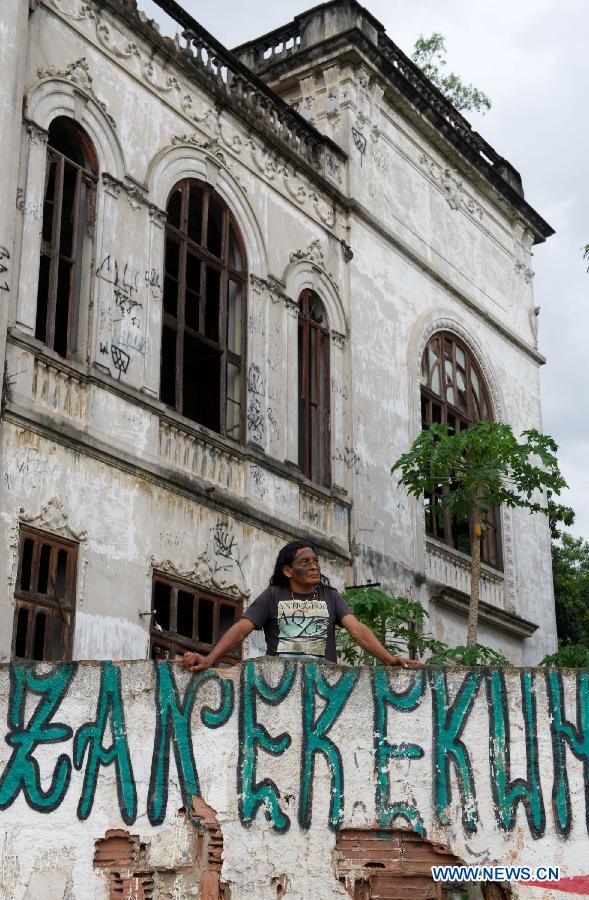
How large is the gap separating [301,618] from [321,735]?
2.11 feet

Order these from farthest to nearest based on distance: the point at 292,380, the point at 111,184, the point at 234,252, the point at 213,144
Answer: the point at 292,380 → the point at 234,252 → the point at 213,144 → the point at 111,184

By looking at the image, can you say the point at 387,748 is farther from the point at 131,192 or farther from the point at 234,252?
the point at 234,252

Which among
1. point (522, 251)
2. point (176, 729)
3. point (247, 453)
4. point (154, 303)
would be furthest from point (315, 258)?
point (176, 729)

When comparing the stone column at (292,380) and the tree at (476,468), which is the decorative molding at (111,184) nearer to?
the stone column at (292,380)

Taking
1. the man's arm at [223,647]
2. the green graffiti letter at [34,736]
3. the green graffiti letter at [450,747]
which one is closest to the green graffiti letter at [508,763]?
the green graffiti letter at [450,747]

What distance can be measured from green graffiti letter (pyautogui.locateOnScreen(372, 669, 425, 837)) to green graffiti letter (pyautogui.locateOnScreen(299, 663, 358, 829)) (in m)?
0.16

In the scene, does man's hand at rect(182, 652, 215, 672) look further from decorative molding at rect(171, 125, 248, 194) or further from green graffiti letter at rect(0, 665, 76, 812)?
decorative molding at rect(171, 125, 248, 194)

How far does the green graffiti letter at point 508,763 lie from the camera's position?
21.0 ft

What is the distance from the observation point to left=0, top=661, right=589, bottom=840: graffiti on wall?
6.49 meters

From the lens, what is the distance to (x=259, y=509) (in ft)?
43.2

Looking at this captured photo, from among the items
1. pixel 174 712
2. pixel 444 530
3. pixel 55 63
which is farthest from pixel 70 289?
pixel 444 530

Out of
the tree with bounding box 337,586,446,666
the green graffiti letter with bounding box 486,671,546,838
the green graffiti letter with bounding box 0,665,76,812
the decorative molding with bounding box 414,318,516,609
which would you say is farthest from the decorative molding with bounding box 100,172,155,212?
the green graffiti letter with bounding box 486,671,546,838

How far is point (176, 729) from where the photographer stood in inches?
267

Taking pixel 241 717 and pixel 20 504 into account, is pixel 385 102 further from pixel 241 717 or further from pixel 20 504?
pixel 241 717
